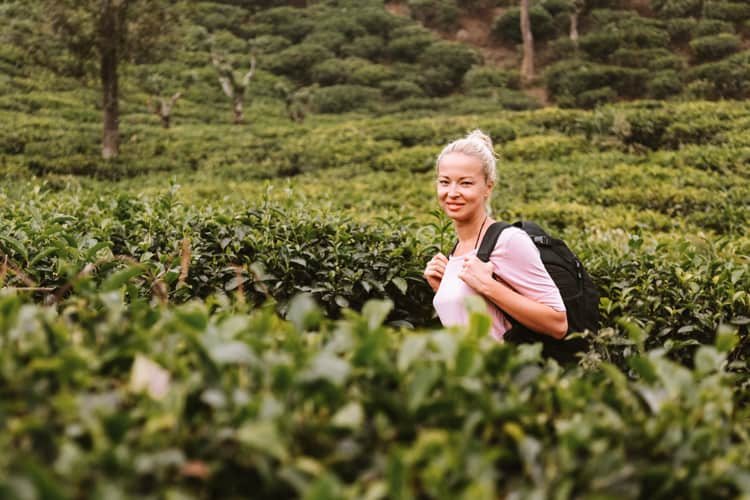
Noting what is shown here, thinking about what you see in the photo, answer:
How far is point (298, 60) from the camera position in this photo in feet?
80.1

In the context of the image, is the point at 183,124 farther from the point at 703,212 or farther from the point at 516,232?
the point at 516,232

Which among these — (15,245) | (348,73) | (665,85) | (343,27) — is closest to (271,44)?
(343,27)

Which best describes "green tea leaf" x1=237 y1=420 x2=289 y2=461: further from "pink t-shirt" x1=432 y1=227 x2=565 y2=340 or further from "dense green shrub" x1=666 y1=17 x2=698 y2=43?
"dense green shrub" x1=666 y1=17 x2=698 y2=43

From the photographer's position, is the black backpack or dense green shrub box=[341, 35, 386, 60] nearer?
the black backpack

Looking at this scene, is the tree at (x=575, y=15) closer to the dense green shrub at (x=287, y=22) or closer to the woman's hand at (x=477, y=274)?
the dense green shrub at (x=287, y=22)

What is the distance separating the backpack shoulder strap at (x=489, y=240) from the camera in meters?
2.37

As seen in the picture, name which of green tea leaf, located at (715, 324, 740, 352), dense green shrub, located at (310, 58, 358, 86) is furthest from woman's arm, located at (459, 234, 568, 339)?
dense green shrub, located at (310, 58, 358, 86)

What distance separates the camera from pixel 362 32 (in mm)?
26875

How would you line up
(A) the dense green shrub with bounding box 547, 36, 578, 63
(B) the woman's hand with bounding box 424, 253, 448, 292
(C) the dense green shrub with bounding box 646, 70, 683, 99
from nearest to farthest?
1. (B) the woman's hand with bounding box 424, 253, 448, 292
2. (C) the dense green shrub with bounding box 646, 70, 683, 99
3. (A) the dense green shrub with bounding box 547, 36, 578, 63

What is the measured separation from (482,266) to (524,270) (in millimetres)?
179

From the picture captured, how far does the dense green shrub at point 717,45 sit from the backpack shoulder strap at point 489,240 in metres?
22.3

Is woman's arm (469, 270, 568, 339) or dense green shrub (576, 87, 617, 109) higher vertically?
dense green shrub (576, 87, 617, 109)

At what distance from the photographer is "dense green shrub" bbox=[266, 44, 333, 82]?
959 inches

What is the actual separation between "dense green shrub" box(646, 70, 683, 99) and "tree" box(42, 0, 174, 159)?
15.9 meters
